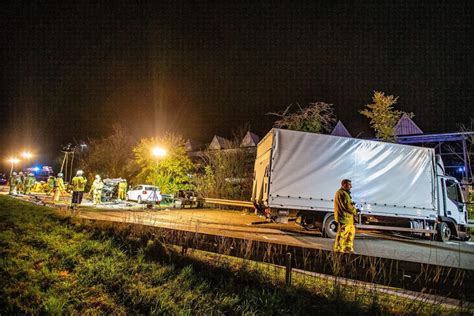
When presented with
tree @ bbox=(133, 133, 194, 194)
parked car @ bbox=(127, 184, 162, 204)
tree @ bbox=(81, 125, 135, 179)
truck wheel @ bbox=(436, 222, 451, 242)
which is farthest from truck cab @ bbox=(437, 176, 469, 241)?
tree @ bbox=(81, 125, 135, 179)

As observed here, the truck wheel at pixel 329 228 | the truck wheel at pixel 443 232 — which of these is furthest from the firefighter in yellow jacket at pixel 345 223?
the truck wheel at pixel 443 232

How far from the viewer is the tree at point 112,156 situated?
3478 centimetres

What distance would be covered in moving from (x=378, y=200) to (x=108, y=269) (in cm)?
910

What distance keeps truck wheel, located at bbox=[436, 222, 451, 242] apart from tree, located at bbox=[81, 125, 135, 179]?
2980 centimetres

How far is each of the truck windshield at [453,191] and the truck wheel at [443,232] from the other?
1.13 meters

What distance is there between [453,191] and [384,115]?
13566mm

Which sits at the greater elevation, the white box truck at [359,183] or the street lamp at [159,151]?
the street lamp at [159,151]

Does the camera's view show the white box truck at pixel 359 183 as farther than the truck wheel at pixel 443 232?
No

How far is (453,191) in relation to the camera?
11727 millimetres

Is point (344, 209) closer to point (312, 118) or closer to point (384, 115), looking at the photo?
point (312, 118)

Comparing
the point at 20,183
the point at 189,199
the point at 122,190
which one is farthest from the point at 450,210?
the point at 20,183

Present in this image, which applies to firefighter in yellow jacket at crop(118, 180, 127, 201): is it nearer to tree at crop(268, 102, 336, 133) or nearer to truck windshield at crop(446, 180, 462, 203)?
tree at crop(268, 102, 336, 133)

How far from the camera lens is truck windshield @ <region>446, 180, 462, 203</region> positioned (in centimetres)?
1162

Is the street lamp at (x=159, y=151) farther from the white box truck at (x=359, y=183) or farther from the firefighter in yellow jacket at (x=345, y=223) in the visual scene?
the firefighter in yellow jacket at (x=345, y=223)
